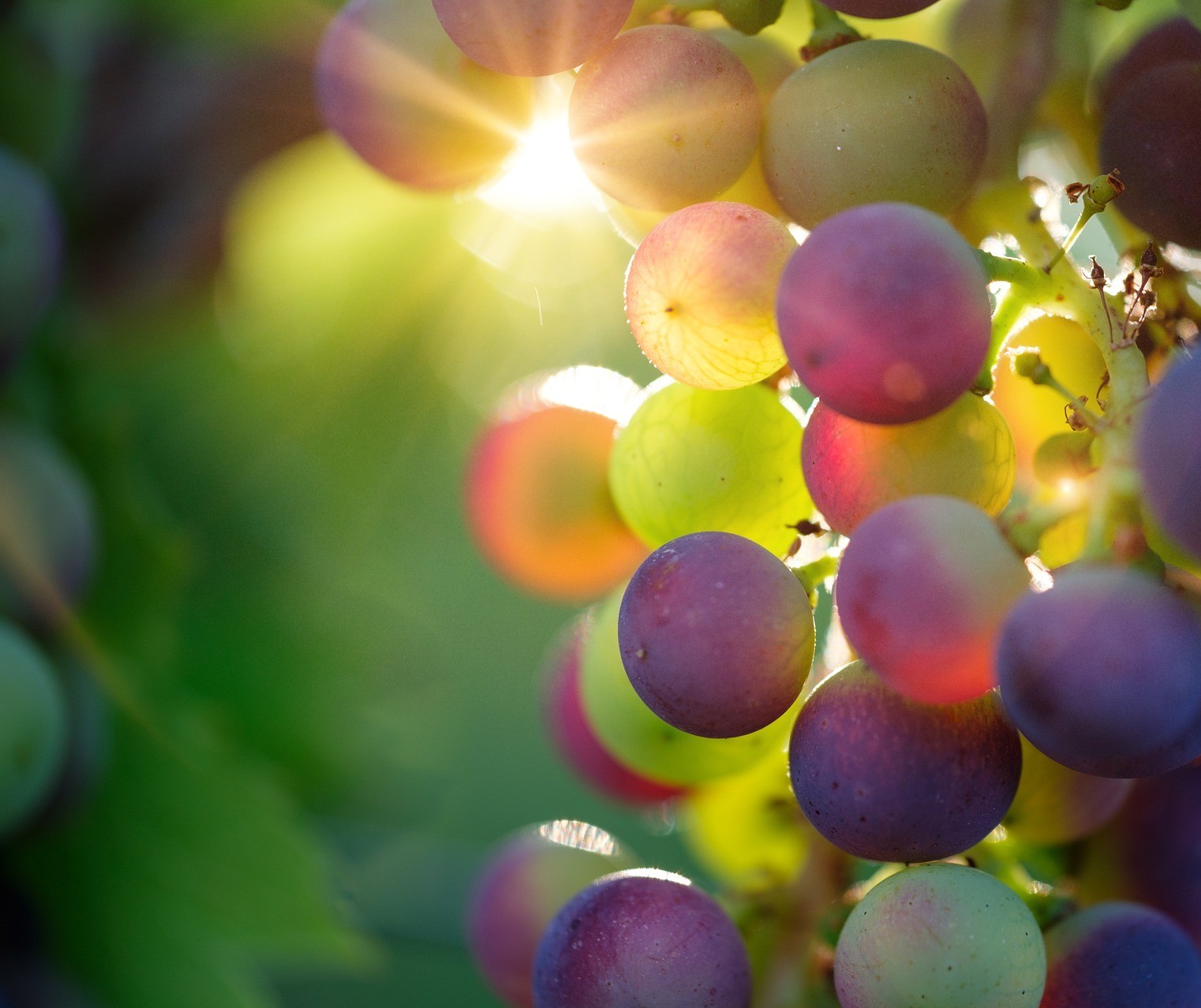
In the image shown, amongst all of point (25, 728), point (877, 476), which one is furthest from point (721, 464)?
point (25, 728)

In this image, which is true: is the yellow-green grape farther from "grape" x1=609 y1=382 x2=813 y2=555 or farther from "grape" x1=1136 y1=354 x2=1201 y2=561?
"grape" x1=1136 y1=354 x2=1201 y2=561

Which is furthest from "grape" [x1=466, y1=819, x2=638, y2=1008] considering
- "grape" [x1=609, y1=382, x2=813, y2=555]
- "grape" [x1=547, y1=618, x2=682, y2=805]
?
"grape" [x1=609, y1=382, x2=813, y2=555]

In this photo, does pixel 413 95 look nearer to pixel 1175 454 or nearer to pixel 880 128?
pixel 880 128

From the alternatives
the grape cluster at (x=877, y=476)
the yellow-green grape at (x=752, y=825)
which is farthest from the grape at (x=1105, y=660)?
the yellow-green grape at (x=752, y=825)

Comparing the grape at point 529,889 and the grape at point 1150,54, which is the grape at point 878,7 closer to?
the grape at point 1150,54

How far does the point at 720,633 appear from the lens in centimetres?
34

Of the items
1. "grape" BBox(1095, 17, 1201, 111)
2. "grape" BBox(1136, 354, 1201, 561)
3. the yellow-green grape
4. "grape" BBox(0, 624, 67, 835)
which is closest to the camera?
"grape" BBox(1136, 354, 1201, 561)

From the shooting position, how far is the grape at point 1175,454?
0.30 metres

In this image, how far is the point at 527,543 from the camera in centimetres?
51

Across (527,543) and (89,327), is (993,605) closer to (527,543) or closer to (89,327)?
(527,543)

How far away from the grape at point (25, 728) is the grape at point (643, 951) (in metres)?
0.36

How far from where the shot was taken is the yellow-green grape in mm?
529

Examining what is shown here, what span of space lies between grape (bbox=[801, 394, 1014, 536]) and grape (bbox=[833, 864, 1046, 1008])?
0.12m

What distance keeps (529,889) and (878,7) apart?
396mm
